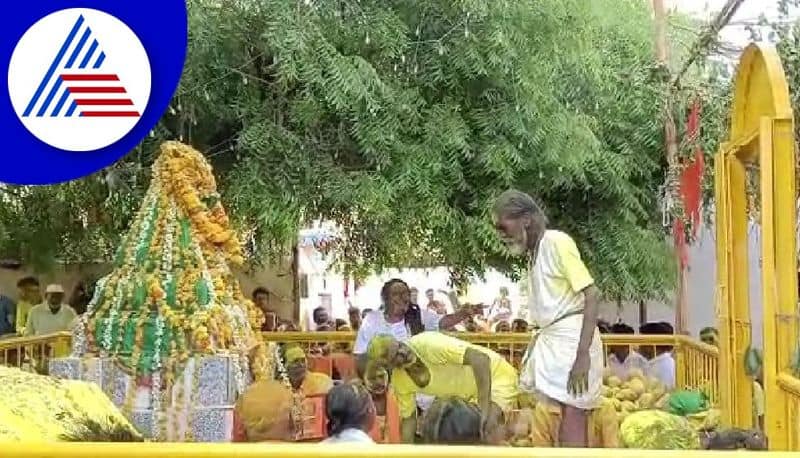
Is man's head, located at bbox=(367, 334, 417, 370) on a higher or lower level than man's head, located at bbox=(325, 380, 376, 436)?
higher

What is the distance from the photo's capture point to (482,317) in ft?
30.6

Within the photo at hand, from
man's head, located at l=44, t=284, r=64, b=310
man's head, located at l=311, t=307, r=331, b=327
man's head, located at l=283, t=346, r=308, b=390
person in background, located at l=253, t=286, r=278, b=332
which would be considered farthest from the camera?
man's head, located at l=311, t=307, r=331, b=327

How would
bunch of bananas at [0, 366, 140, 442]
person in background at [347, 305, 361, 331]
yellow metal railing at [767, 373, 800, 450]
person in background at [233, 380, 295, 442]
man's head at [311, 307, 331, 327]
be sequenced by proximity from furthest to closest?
person in background at [347, 305, 361, 331], man's head at [311, 307, 331, 327], yellow metal railing at [767, 373, 800, 450], person in background at [233, 380, 295, 442], bunch of bananas at [0, 366, 140, 442]

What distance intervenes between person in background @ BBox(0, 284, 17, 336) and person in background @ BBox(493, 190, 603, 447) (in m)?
5.44

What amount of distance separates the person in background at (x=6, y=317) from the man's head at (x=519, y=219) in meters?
5.42

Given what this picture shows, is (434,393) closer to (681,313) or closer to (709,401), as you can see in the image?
(709,401)

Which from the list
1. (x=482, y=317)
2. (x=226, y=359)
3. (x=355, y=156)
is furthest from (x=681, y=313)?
(x=226, y=359)

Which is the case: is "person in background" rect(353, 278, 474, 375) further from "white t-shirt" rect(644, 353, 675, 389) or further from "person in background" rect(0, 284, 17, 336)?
"person in background" rect(0, 284, 17, 336)

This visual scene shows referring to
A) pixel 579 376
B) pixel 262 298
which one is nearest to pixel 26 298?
pixel 262 298

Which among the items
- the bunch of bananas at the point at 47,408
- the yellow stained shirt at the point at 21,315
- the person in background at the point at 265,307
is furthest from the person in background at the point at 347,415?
the yellow stained shirt at the point at 21,315

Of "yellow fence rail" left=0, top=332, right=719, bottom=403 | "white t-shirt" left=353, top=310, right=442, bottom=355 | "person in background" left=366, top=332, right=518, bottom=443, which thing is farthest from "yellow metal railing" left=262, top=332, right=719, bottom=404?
"person in background" left=366, top=332, right=518, bottom=443

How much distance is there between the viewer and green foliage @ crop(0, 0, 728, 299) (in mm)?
7465

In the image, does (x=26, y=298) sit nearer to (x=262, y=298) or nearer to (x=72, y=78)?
(x=262, y=298)

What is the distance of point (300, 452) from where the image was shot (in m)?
1.67
